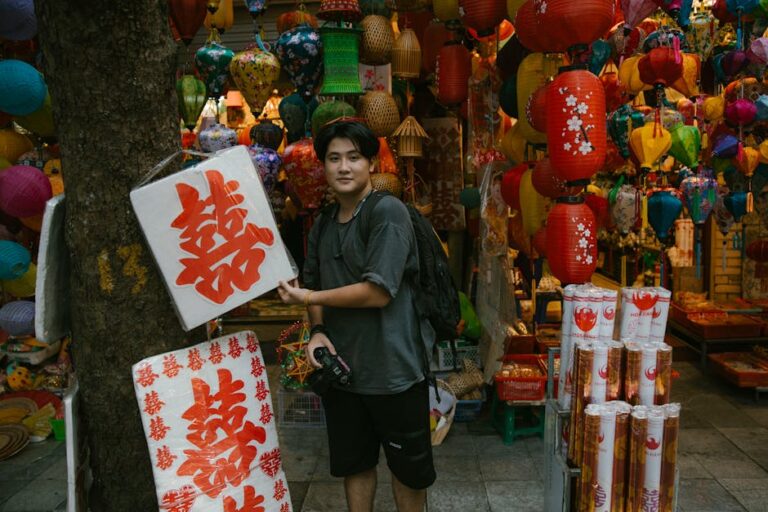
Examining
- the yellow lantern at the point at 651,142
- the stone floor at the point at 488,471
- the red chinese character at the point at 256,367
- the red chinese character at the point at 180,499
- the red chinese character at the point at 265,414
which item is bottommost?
the stone floor at the point at 488,471

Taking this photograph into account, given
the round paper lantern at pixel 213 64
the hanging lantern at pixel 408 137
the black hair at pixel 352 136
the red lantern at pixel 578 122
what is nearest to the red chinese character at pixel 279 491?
the black hair at pixel 352 136

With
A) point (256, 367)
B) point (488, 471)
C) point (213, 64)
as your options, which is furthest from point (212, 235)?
point (488, 471)

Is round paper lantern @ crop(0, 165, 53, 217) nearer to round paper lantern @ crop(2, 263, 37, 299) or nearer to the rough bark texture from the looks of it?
round paper lantern @ crop(2, 263, 37, 299)

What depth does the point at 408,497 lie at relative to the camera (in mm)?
3059

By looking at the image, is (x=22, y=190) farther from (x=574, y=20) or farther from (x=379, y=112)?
(x=574, y=20)

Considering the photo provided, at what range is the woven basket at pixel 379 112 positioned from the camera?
16.6 feet

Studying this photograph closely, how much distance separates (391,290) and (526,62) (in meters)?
2.42

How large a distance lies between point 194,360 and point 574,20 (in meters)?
2.60

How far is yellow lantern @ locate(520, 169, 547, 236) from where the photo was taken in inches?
174

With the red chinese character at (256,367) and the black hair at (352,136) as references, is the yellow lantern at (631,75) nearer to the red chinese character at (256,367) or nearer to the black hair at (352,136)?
the black hair at (352,136)

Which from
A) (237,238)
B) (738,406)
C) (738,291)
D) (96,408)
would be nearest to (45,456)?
(96,408)

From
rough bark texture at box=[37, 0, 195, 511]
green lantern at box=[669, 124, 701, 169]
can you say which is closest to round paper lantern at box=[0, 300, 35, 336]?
rough bark texture at box=[37, 0, 195, 511]

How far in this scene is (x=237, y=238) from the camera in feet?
8.12

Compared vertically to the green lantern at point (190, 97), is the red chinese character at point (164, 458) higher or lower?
lower
